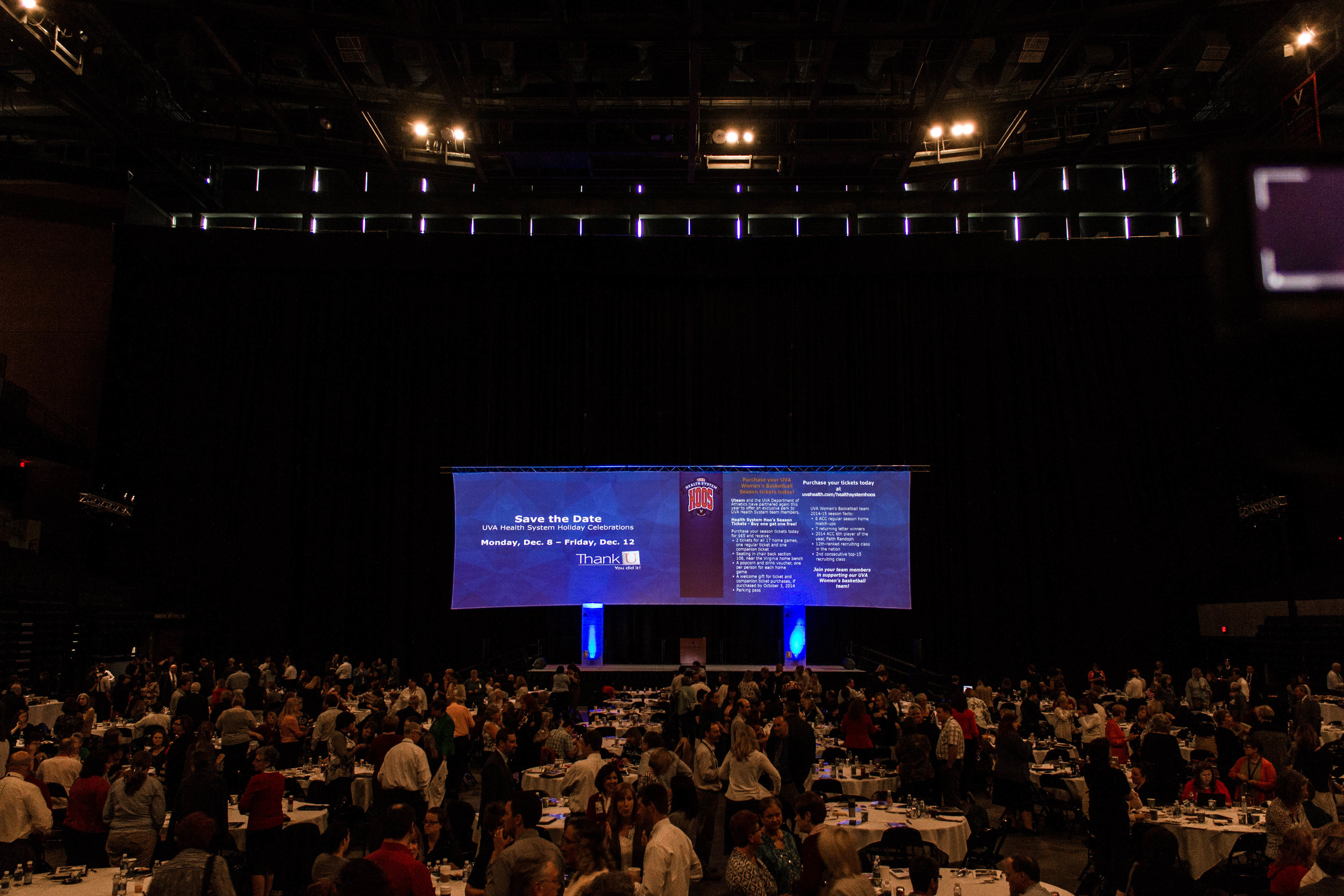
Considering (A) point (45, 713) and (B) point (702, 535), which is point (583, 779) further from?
(B) point (702, 535)

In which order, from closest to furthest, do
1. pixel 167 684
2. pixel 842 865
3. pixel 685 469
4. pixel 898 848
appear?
pixel 842 865
pixel 898 848
pixel 167 684
pixel 685 469

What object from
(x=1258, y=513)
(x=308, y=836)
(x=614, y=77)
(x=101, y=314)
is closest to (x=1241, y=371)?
(x=308, y=836)

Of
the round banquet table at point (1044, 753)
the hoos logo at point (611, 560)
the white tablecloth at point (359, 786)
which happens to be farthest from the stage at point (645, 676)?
the white tablecloth at point (359, 786)

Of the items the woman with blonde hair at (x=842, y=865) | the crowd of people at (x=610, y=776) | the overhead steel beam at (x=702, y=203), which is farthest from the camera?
the overhead steel beam at (x=702, y=203)

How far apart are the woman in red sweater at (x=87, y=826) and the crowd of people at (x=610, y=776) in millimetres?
12

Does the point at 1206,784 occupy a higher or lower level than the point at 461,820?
higher

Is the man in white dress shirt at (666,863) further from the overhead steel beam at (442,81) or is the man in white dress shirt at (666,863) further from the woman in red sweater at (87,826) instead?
the overhead steel beam at (442,81)

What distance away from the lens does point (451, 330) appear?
2117cm

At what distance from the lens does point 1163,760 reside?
8375 mm

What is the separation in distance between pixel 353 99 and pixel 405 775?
505 inches

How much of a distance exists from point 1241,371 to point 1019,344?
71.3 ft

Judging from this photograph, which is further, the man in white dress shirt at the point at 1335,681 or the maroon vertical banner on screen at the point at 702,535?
the maroon vertical banner on screen at the point at 702,535

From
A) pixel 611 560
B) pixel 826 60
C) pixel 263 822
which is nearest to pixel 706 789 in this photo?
pixel 263 822

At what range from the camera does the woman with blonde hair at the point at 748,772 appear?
737 cm
